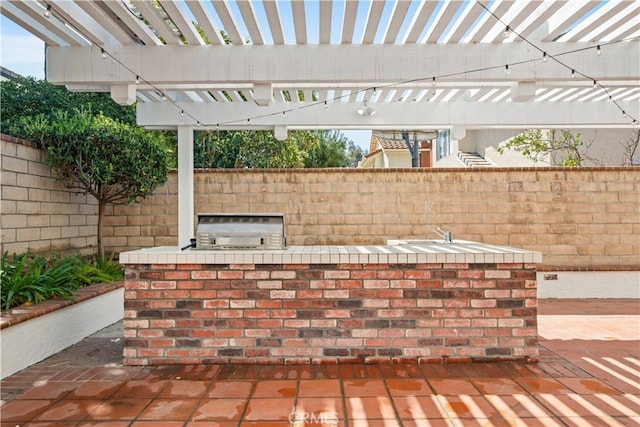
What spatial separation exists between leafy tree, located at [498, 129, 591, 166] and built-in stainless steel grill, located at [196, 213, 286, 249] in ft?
26.7

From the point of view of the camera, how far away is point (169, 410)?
282 cm

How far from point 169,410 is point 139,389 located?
45cm

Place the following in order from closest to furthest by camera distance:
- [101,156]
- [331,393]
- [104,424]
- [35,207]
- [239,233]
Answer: [104,424] < [331,393] < [239,233] < [35,207] < [101,156]

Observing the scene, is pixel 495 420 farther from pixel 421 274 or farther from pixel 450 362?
pixel 421 274

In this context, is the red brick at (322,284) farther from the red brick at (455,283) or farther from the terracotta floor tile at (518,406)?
the terracotta floor tile at (518,406)

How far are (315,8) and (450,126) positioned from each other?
138 inches

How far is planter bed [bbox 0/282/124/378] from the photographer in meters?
3.47

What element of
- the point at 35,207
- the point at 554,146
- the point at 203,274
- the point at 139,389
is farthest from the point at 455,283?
the point at 554,146

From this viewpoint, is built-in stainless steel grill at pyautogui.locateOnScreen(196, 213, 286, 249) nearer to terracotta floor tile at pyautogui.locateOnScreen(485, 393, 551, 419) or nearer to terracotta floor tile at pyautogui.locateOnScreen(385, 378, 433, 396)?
terracotta floor tile at pyautogui.locateOnScreen(385, 378, 433, 396)

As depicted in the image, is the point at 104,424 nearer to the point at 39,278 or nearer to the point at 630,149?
the point at 39,278

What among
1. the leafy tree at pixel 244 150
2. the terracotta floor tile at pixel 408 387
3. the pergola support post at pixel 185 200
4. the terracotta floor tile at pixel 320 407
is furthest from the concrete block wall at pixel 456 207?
the leafy tree at pixel 244 150

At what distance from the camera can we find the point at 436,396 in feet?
9.85

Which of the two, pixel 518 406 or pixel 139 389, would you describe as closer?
pixel 518 406

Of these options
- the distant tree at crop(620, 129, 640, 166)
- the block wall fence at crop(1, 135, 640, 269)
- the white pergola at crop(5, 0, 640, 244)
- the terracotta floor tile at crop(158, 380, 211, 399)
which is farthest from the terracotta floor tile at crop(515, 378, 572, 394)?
the distant tree at crop(620, 129, 640, 166)
